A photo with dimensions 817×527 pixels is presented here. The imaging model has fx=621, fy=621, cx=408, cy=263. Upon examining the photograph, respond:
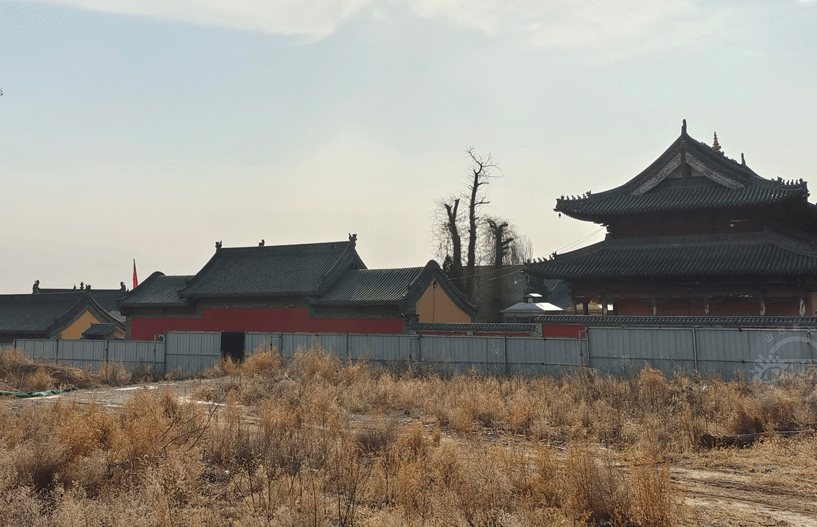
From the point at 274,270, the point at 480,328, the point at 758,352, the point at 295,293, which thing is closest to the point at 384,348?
the point at 480,328

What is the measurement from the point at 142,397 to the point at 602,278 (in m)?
16.2

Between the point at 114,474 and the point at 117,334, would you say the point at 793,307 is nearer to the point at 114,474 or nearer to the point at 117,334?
the point at 114,474

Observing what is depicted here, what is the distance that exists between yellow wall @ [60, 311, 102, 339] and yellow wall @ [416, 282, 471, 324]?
21.5 meters

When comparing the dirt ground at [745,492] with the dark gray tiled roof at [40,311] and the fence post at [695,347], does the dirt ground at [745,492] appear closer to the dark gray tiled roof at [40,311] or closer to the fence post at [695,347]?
the fence post at [695,347]

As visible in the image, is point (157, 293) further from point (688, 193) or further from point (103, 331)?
point (688, 193)

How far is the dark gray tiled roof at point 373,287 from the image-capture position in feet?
85.0

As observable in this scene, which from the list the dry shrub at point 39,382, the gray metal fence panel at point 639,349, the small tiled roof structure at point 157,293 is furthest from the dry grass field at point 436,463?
the small tiled roof structure at point 157,293

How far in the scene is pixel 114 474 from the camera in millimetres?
6582

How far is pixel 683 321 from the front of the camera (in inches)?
666

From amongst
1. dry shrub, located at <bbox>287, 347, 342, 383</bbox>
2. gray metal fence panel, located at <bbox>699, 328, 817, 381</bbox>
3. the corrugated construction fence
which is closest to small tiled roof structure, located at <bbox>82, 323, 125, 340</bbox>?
the corrugated construction fence

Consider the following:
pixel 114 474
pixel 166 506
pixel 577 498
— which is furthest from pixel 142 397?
pixel 577 498

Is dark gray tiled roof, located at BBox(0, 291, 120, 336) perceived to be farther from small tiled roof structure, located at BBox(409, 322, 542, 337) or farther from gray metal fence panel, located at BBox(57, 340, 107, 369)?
small tiled roof structure, located at BBox(409, 322, 542, 337)

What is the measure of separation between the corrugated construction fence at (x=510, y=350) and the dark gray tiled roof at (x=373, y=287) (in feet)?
16.7

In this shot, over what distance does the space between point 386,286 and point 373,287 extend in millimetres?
655
